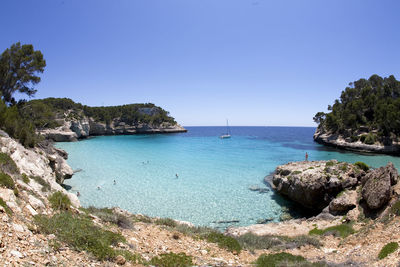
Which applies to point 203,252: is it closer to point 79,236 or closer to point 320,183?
point 79,236

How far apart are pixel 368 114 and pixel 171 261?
79831 millimetres

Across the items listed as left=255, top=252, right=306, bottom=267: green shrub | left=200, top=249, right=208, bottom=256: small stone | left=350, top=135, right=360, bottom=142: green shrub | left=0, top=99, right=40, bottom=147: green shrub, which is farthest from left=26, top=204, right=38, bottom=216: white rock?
left=350, top=135, right=360, bottom=142: green shrub

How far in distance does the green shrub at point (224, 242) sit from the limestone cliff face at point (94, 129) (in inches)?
2452

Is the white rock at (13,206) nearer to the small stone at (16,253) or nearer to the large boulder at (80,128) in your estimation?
the small stone at (16,253)

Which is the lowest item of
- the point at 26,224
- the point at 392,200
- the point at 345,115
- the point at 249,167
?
the point at 249,167

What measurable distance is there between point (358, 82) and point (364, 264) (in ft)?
331

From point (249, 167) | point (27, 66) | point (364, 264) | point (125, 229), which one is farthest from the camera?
point (249, 167)

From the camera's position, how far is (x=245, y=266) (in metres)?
6.27

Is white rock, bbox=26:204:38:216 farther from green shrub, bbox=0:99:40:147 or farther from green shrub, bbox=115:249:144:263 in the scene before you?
A: green shrub, bbox=0:99:40:147

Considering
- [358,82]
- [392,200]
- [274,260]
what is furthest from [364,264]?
[358,82]

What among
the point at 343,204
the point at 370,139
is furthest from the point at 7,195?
the point at 370,139

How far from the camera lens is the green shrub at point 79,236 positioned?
498cm

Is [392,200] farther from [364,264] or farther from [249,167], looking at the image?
[249,167]

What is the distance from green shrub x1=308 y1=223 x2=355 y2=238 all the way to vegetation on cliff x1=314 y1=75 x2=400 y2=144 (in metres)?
50.4
